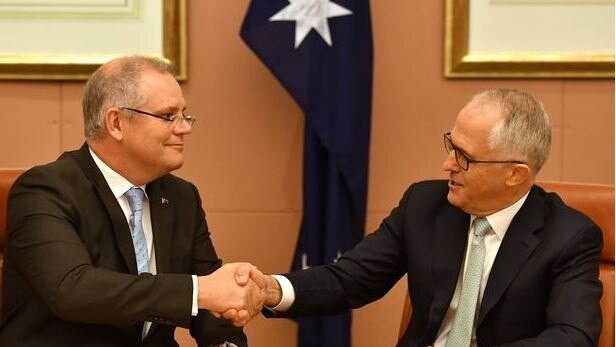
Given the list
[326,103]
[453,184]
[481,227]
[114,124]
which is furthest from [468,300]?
[326,103]

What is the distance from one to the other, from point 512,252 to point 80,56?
2203 millimetres

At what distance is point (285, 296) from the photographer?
9.58 ft

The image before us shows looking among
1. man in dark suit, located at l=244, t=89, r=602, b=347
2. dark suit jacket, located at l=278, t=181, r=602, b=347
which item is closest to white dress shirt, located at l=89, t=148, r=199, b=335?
man in dark suit, located at l=244, t=89, r=602, b=347

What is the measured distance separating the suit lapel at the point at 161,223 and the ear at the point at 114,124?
0.24 meters

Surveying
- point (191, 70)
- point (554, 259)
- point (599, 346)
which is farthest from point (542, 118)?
point (191, 70)

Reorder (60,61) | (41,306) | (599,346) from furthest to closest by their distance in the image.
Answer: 1. (60,61)
2. (599,346)
3. (41,306)

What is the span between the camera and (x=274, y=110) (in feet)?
13.6

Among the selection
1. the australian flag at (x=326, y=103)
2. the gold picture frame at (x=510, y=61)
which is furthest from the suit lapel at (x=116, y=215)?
the gold picture frame at (x=510, y=61)

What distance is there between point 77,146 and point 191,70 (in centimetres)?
61

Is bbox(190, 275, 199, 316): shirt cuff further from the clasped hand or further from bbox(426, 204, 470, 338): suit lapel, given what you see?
bbox(426, 204, 470, 338): suit lapel

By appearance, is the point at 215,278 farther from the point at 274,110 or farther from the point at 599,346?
the point at 274,110

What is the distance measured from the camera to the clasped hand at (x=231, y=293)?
8.53ft

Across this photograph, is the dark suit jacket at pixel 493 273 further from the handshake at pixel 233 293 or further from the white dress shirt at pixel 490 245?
the handshake at pixel 233 293

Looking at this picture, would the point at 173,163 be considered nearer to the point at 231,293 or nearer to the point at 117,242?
the point at 117,242
